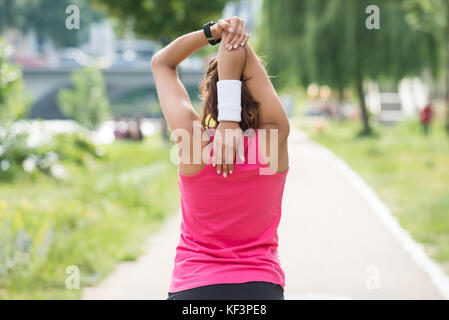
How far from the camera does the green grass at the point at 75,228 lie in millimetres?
5039

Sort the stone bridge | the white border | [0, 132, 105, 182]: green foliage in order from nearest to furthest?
the white border, [0, 132, 105, 182]: green foliage, the stone bridge

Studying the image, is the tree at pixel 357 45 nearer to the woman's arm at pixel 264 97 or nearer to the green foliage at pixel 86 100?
the green foliage at pixel 86 100

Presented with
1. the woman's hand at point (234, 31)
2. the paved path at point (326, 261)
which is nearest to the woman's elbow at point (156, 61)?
the woman's hand at point (234, 31)

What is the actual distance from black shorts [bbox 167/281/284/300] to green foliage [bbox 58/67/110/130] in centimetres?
2463

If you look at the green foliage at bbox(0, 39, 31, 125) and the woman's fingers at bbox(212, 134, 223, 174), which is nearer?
the woman's fingers at bbox(212, 134, 223, 174)

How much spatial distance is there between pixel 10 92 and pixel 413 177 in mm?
8272

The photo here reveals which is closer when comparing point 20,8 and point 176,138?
point 176,138

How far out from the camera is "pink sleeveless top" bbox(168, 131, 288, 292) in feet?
6.29

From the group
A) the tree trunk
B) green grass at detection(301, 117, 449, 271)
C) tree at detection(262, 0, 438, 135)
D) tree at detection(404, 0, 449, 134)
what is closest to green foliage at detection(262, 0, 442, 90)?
tree at detection(262, 0, 438, 135)

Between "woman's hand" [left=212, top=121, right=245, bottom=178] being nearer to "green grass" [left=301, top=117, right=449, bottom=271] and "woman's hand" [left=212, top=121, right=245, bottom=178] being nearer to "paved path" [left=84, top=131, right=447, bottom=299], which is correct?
"paved path" [left=84, top=131, right=447, bottom=299]

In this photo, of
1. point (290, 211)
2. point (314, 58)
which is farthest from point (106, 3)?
point (290, 211)
